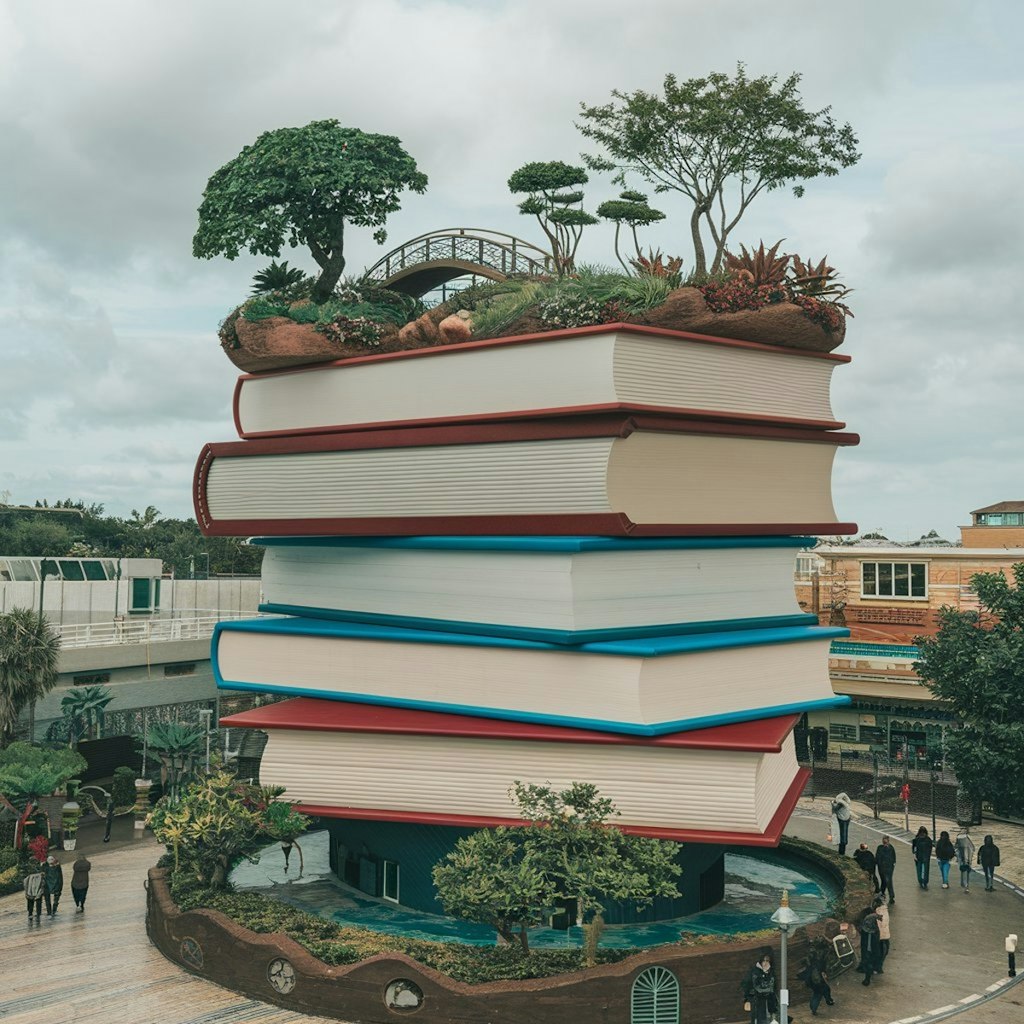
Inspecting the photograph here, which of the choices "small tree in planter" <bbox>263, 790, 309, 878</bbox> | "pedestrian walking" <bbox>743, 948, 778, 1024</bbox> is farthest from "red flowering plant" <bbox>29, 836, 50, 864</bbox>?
"pedestrian walking" <bbox>743, 948, 778, 1024</bbox>

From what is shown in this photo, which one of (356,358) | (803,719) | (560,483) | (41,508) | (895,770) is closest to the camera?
(560,483)

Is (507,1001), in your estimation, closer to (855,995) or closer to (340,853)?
(855,995)

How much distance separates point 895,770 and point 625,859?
36.0 metres

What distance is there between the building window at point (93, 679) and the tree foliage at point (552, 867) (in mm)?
31133

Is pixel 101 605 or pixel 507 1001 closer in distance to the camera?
pixel 507 1001

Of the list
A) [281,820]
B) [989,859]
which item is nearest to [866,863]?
[989,859]

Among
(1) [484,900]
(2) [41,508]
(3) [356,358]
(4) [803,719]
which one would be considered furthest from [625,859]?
(2) [41,508]

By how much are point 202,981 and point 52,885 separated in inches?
319

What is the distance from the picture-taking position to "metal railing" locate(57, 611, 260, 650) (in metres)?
54.8

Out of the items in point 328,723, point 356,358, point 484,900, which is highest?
point 356,358

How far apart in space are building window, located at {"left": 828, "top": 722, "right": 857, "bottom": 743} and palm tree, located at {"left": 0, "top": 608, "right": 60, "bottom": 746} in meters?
39.9

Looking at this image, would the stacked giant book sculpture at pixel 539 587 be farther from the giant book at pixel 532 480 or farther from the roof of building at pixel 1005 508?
the roof of building at pixel 1005 508

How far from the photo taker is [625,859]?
2794cm

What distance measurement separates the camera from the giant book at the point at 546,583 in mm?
30203
